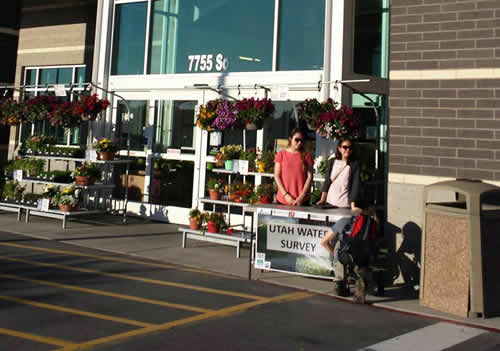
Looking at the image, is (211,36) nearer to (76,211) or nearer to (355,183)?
(76,211)

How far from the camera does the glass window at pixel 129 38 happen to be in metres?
13.6

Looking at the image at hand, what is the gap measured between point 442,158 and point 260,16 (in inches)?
219

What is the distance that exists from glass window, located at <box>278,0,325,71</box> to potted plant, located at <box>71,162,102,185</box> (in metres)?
4.56

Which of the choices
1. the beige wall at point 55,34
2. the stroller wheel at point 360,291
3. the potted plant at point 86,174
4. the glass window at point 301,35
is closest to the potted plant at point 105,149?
the potted plant at point 86,174

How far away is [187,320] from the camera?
558cm

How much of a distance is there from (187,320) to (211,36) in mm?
8159

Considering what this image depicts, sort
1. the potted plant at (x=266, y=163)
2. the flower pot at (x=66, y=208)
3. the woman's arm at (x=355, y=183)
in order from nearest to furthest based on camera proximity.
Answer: the woman's arm at (x=355, y=183) → the potted plant at (x=266, y=163) → the flower pot at (x=66, y=208)

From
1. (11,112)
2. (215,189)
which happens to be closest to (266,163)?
(215,189)

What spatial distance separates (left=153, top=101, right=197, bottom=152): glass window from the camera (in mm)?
12461

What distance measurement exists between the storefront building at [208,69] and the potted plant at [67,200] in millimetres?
1787

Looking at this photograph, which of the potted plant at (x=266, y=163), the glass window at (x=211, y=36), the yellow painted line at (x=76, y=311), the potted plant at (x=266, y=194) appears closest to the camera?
the yellow painted line at (x=76, y=311)

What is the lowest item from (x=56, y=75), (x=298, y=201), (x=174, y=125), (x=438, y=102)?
(x=298, y=201)

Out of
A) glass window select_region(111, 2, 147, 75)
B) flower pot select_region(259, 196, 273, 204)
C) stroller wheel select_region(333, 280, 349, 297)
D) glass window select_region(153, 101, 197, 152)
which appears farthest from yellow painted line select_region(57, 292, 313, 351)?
A: glass window select_region(111, 2, 147, 75)

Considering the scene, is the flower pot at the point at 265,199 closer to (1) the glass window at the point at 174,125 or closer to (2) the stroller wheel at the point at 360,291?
(2) the stroller wheel at the point at 360,291
